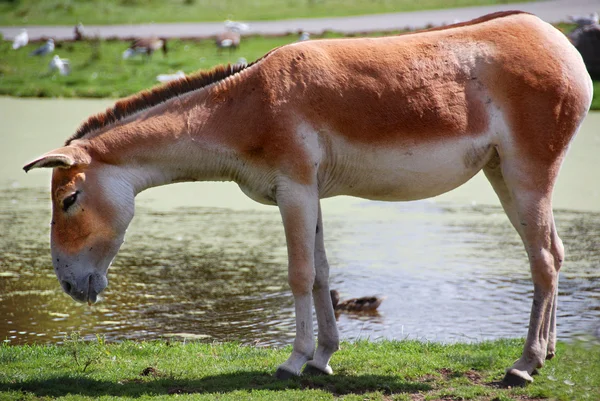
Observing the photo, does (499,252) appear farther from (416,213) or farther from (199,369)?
(199,369)

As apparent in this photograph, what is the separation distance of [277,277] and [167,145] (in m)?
3.83

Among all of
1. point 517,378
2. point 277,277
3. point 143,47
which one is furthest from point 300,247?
point 143,47

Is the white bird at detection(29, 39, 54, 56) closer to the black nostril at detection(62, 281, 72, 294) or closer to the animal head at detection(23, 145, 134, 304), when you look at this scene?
the animal head at detection(23, 145, 134, 304)

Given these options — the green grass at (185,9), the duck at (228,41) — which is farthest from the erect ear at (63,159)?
the green grass at (185,9)

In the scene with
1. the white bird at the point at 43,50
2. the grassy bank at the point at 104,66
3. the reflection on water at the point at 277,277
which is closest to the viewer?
the reflection on water at the point at 277,277

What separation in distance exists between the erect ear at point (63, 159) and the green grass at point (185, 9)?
28.1 m

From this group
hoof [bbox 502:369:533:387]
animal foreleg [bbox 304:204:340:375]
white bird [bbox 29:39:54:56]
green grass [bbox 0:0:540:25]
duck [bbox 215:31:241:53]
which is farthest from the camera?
green grass [bbox 0:0:540:25]

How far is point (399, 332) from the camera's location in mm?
8125

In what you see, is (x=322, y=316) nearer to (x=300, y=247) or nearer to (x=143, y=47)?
(x=300, y=247)

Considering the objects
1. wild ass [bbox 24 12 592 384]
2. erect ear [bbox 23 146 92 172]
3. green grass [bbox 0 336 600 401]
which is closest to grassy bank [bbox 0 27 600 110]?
green grass [bbox 0 336 600 401]

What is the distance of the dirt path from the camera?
29.5m

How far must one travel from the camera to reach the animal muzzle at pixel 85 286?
607 cm

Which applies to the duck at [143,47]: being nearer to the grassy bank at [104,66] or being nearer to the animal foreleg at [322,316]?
the grassy bank at [104,66]

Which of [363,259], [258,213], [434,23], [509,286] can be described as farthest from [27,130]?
[434,23]
